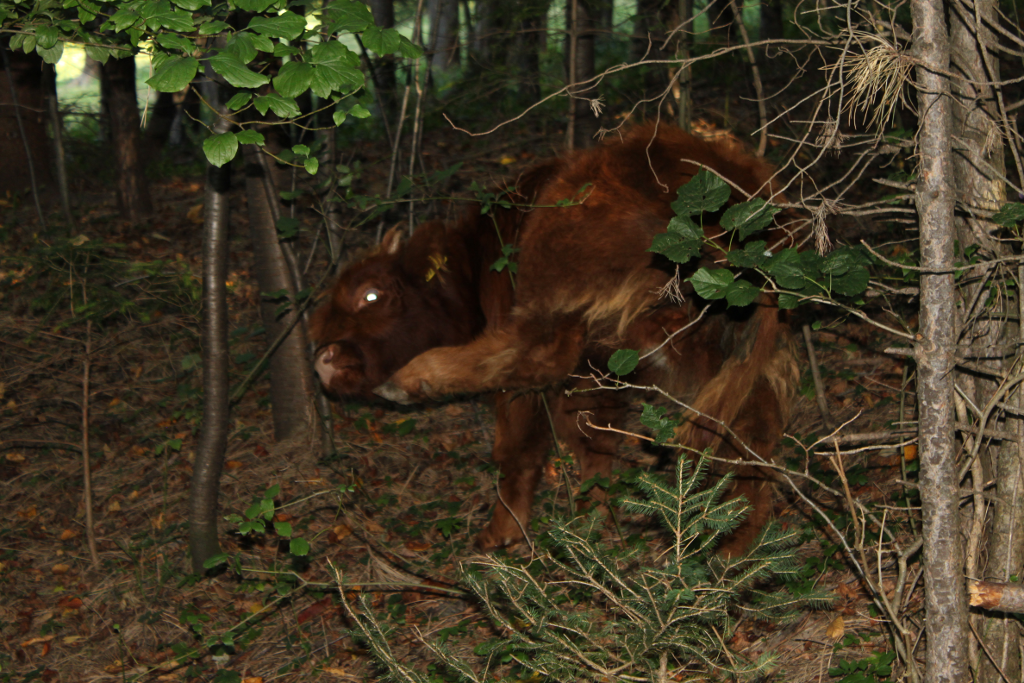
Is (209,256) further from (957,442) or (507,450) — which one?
(957,442)

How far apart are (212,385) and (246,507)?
1085 millimetres

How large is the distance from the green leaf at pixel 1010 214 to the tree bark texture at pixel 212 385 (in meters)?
3.77

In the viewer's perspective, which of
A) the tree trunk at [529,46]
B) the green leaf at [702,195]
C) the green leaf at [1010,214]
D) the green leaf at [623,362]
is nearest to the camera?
the green leaf at [1010,214]

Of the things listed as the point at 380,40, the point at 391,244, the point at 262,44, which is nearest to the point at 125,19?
the point at 262,44

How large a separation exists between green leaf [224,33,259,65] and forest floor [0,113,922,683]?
184 cm

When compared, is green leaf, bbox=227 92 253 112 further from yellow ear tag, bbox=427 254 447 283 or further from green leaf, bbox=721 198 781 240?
yellow ear tag, bbox=427 254 447 283

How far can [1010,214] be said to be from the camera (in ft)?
7.48

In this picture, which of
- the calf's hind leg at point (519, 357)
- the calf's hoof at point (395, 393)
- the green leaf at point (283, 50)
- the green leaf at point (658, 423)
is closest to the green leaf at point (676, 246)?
the green leaf at point (658, 423)

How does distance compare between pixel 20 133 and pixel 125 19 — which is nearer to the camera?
pixel 125 19

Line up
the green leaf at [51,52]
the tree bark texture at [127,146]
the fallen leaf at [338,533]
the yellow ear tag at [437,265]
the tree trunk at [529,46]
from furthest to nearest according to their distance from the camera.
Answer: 1. the tree bark texture at [127,146]
2. the tree trunk at [529,46]
3. the yellow ear tag at [437,265]
4. the fallen leaf at [338,533]
5. the green leaf at [51,52]

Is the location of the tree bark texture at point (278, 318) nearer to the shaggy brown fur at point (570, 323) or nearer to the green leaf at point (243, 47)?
the shaggy brown fur at point (570, 323)

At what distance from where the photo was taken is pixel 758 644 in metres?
3.48

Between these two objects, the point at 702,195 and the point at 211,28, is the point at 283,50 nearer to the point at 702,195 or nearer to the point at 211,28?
the point at 211,28

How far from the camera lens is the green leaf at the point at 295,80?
8.00 feet
